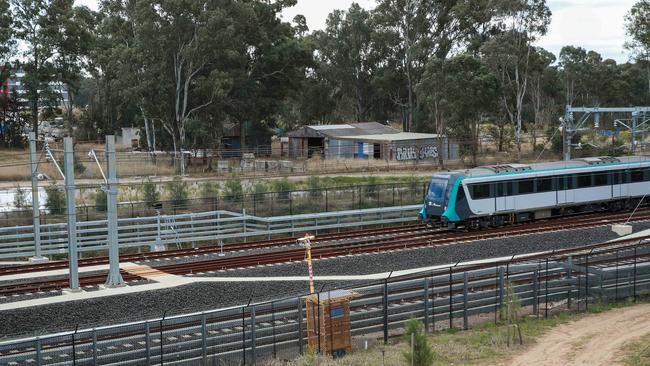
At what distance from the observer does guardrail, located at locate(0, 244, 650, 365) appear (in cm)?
1548

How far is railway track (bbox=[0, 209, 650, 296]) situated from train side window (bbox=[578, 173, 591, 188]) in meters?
1.58

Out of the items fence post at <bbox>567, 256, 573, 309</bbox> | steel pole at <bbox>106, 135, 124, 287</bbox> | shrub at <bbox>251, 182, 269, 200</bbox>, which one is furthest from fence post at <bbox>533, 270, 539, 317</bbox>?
shrub at <bbox>251, 182, 269, 200</bbox>

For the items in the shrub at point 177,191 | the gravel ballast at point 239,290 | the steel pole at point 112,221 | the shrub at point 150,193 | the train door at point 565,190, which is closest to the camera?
the gravel ballast at point 239,290

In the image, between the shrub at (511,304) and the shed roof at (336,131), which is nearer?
the shrub at (511,304)

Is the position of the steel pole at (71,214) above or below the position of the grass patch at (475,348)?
above

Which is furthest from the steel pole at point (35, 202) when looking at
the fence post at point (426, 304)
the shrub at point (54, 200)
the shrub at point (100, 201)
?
the fence post at point (426, 304)

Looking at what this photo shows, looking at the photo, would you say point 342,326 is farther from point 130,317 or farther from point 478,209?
point 478,209

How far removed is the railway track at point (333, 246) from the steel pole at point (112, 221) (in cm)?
108

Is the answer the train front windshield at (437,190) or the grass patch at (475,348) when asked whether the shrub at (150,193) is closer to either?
the train front windshield at (437,190)

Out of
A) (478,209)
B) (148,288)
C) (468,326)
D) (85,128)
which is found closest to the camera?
(468,326)

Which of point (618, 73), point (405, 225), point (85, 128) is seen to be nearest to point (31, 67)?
point (85, 128)

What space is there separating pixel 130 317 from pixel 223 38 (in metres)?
40.7

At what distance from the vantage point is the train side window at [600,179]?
38.4m

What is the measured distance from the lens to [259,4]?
70375 mm
